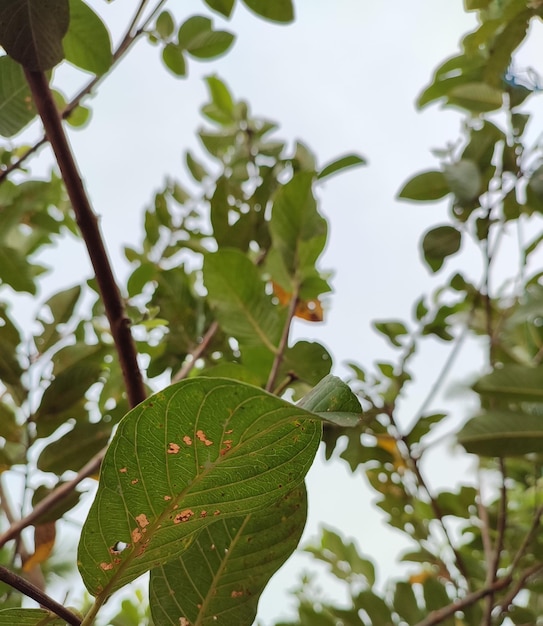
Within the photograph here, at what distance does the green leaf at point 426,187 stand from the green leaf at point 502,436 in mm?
327

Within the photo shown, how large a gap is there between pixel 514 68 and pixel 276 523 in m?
0.68

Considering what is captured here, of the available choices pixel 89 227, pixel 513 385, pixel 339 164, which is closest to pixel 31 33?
pixel 89 227

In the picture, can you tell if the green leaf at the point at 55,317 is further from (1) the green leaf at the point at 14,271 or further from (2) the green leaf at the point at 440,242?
(2) the green leaf at the point at 440,242

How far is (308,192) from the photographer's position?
563 millimetres

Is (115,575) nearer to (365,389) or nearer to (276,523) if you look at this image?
(276,523)

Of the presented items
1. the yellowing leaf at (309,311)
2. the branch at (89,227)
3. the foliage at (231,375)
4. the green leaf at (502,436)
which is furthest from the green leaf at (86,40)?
the green leaf at (502,436)

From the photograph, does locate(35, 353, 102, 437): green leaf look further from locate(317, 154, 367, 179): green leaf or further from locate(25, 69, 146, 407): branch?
locate(317, 154, 367, 179): green leaf

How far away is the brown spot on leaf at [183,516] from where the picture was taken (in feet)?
0.87

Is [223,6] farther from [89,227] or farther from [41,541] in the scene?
[41,541]

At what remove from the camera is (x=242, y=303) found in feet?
1.80

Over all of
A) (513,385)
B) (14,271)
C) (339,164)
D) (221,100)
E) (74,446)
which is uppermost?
(221,100)

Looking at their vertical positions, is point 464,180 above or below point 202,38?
below

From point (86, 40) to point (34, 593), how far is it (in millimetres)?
437

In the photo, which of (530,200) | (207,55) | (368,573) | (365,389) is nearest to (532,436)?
(365,389)
